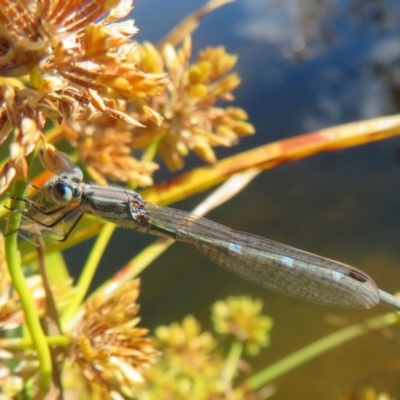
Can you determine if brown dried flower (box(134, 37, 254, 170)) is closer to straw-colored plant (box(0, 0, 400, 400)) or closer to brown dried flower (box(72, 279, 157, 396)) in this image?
straw-colored plant (box(0, 0, 400, 400))

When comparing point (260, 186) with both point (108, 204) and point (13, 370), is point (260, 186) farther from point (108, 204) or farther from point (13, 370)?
point (13, 370)

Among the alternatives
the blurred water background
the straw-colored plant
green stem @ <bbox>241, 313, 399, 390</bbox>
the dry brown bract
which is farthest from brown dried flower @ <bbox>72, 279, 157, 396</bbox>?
the blurred water background

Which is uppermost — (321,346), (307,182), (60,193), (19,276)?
(307,182)

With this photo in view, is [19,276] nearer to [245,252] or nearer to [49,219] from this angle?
[49,219]

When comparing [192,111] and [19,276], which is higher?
[192,111]

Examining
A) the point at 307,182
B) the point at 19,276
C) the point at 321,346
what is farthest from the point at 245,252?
the point at 307,182

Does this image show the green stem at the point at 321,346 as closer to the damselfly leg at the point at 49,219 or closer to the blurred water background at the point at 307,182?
the blurred water background at the point at 307,182

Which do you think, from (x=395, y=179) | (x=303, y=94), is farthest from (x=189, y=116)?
(x=303, y=94)
